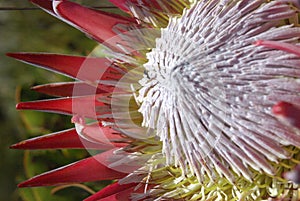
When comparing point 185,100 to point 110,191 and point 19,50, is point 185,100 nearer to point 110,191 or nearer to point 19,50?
point 110,191

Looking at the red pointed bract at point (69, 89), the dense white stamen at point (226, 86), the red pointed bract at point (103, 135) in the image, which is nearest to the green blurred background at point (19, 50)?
the red pointed bract at point (69, 89)

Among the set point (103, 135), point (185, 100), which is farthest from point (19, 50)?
point (185, 100)

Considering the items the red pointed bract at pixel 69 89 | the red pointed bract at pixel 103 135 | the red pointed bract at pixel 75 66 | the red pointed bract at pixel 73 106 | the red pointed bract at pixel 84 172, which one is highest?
the red pointed bract at pixel 75 66

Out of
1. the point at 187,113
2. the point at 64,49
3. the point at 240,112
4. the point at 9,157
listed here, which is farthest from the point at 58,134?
the point at 9,157

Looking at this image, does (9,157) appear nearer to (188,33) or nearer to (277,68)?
(188,33)

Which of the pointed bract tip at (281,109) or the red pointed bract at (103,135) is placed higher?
the red pointed bract at (103,135)

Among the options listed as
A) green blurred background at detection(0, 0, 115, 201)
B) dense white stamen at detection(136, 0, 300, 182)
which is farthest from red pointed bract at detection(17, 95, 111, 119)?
green blurred background at detection(0, 0, 115, 201)

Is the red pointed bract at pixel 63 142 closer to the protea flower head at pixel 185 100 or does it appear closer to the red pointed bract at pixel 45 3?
the protea flower head at pixel 185 100
